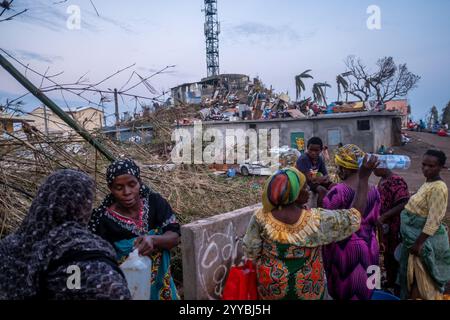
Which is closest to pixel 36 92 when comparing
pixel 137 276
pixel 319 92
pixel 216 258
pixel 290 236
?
pixel 137 276

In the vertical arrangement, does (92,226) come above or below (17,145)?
below

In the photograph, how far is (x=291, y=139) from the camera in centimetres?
2211

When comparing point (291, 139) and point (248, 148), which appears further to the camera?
point (291, 139)

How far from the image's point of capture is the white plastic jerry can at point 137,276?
5.69 feet

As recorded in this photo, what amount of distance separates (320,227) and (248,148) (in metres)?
18.2

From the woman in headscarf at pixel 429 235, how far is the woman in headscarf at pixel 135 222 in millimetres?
2222

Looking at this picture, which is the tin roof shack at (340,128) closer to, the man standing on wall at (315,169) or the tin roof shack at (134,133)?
the tin roof shack at (134,133)

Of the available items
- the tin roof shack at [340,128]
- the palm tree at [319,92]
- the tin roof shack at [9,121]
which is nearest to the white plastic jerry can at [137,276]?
the tin roof shack at [9,121]

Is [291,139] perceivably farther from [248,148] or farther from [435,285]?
[435,285]

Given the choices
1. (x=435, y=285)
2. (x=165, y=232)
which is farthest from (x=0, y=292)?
(x=435, y=285)

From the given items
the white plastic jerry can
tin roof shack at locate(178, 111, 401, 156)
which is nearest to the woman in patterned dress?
the white plastic jerry can

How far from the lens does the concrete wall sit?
7.71ft
